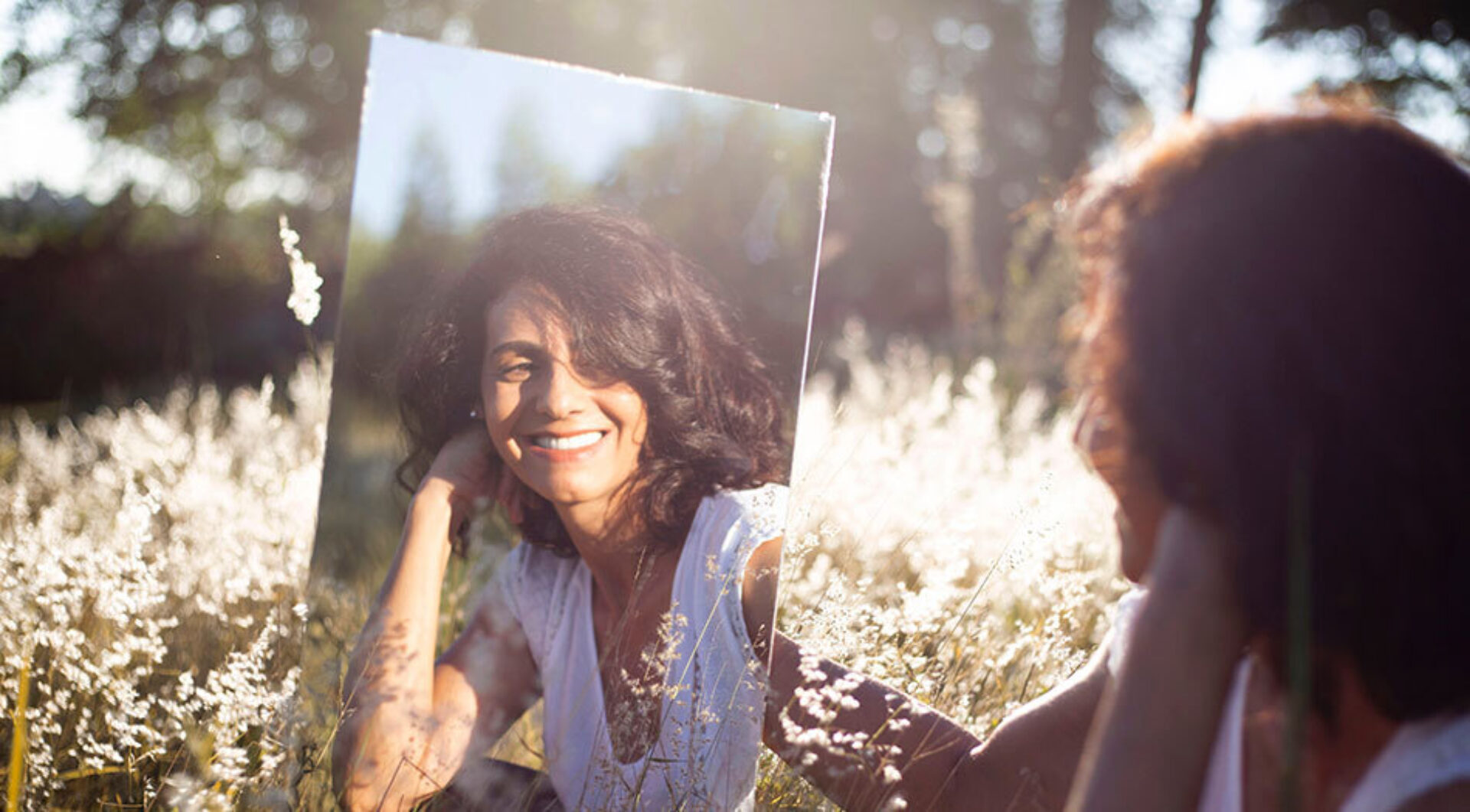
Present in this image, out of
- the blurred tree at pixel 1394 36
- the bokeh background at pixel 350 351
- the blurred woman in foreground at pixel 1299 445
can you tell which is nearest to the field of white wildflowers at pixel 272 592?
the bokeh background at pixel 350 351

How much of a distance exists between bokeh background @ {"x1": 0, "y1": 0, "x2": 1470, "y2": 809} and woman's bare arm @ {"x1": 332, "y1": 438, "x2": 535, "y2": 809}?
0.26ft

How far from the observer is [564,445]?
1697mm

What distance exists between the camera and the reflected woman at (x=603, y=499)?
5.34 ft

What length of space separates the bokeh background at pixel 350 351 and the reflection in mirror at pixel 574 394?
0.05 metres

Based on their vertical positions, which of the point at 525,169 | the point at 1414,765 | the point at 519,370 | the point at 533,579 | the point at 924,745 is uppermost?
the point at 525,169

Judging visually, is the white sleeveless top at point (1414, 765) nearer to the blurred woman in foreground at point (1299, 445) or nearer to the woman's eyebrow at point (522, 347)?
the blurred woman in foreground at point (1299, 445)

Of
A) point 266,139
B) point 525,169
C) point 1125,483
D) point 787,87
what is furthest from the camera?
point 787,87

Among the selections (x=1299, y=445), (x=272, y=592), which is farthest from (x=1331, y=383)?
(x=272, y=592)

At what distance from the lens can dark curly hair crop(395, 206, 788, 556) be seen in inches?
64.5

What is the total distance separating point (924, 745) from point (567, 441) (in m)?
0.76

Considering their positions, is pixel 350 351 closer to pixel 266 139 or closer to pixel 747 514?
pixel 747 514

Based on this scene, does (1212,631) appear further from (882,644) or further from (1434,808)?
(882,644)

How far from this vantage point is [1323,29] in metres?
11.0

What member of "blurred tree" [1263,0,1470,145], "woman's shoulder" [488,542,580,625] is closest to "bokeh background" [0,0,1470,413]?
"blurred tree" [1263,0,1470,145]
